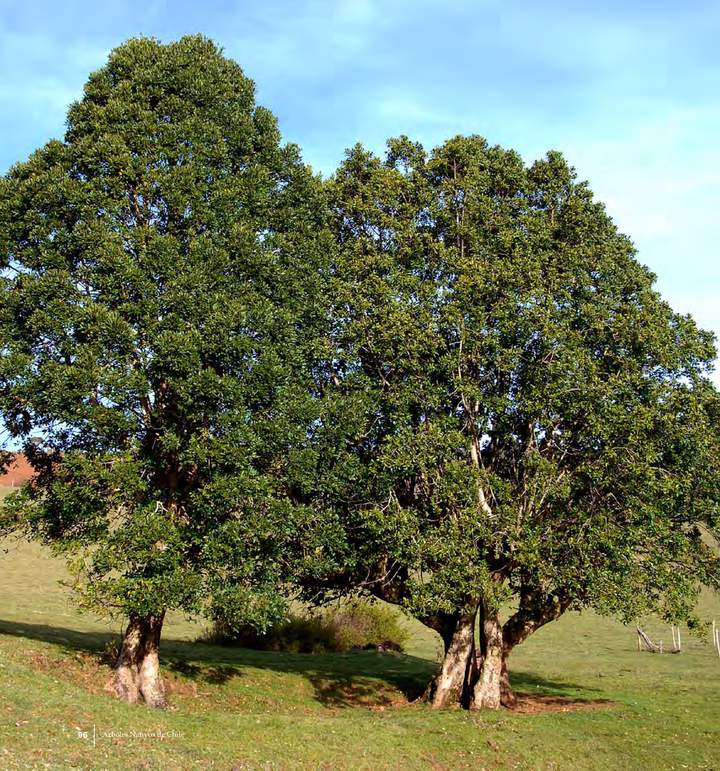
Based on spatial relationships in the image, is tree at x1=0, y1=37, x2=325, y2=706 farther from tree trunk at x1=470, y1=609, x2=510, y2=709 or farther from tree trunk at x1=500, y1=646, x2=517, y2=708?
tree trunk at x1=500, y1=646, x2=517, y2=708

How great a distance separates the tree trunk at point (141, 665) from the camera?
84.1 feet

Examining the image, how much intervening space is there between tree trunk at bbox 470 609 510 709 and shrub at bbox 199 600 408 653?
11.3 meters

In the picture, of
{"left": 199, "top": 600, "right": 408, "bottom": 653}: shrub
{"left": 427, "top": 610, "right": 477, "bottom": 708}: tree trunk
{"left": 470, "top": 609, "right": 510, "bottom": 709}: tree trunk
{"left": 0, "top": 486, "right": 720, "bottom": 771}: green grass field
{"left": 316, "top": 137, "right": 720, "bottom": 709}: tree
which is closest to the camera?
{"left": 0, "top": 486, "right": 720, "bottom": 771}: green grass field

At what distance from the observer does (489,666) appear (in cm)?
2828

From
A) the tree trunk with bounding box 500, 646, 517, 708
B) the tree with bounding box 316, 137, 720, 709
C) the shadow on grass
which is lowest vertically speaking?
the shadow on grass

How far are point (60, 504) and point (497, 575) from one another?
15391mm

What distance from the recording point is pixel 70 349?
2375cm

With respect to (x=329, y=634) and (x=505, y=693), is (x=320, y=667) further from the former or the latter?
(x=505, y=693)

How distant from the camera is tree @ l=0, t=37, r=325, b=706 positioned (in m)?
23.1

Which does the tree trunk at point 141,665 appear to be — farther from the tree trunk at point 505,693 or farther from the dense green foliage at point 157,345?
the tree trunk at point 505,693

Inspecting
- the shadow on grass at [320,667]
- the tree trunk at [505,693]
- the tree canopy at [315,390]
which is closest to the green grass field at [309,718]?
the shadow on grass at [320,667]

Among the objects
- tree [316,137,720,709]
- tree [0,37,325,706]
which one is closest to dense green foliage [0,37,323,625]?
tree [0,37,325,706]

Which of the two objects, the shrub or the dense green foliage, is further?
the shrub

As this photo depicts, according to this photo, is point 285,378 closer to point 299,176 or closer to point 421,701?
point 299,176
